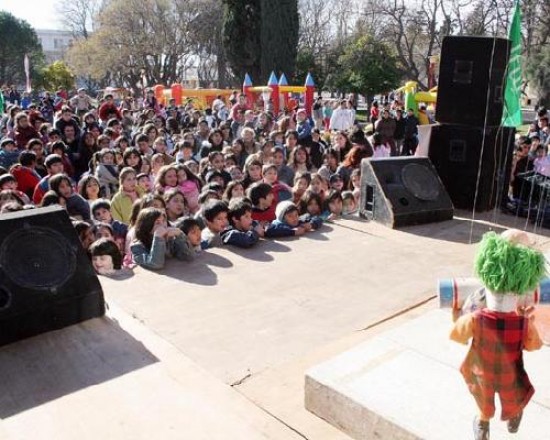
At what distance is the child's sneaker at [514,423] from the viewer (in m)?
2.41

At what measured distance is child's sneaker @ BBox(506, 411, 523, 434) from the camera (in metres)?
2.41

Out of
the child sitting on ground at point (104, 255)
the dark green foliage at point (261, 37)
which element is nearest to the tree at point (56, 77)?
the dark green foliage at point (261, 37)

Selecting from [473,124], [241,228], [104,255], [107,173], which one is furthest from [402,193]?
[107,173]

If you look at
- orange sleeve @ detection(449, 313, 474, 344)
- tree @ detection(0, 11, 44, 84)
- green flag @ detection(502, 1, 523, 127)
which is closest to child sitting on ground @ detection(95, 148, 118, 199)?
green flag @ detection(502, 1, 523, 127)

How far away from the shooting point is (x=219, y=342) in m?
3.81

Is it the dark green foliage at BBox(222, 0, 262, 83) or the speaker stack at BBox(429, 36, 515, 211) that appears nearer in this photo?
the speaker stack at BBox(429, 36, 515, 211)

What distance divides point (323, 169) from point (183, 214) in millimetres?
3044

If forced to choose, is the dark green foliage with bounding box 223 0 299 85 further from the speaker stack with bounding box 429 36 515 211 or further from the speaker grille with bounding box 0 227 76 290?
the speaker grille with bounding box 0 227 76 290

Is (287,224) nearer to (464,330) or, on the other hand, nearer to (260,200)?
(260,200)

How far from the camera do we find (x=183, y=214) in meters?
6.17

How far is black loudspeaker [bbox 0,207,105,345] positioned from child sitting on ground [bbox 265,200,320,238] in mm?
2412

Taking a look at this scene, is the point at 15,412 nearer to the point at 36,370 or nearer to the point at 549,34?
the point at 36,370

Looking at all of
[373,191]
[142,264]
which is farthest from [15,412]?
[373,191]

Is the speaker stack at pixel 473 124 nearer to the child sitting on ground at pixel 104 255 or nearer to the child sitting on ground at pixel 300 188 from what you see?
the child sitting on ground at pixel 300 188
